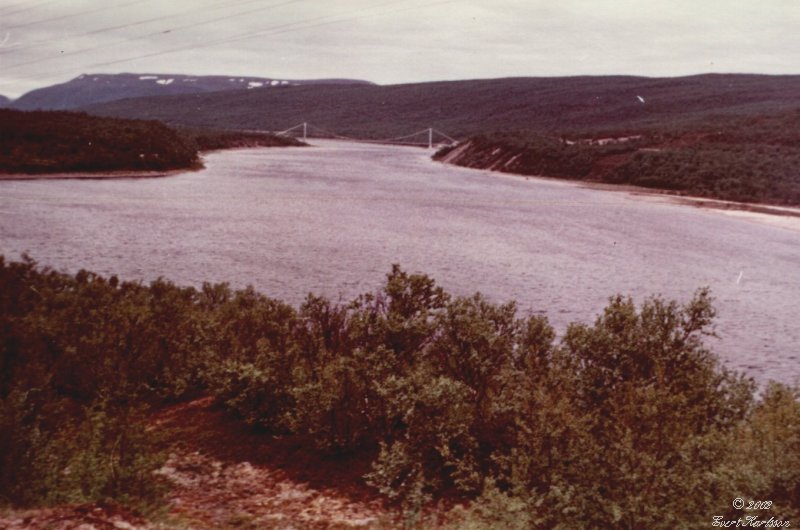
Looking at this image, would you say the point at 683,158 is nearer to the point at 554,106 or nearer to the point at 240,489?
the point at 240,489

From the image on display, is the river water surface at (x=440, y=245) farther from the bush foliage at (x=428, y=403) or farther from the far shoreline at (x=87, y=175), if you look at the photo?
the bush foliage at (x=428, y=403)

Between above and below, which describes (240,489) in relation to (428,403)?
below

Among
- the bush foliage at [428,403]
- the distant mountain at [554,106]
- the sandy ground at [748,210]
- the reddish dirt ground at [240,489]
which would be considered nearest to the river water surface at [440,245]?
the sandy ground at [748,210]

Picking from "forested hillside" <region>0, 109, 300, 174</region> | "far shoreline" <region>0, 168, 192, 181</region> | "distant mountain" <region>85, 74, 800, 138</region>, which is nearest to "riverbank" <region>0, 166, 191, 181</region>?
"far shoreline" <region>0, 168, 192, 181</region>

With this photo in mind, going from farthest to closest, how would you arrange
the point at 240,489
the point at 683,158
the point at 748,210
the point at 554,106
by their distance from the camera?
the point at 554,106, the point at 683,158, the point at 748,210, the point at 240,489

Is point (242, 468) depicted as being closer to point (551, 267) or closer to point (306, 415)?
point (306, 415)

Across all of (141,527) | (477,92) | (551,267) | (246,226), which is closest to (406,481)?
(141,527)

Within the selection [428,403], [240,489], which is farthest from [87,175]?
[428,403]

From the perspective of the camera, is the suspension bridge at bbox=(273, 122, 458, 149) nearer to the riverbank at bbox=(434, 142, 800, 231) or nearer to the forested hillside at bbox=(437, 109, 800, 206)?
the forested hillside at bbox=(437, 109, 800, 206)
